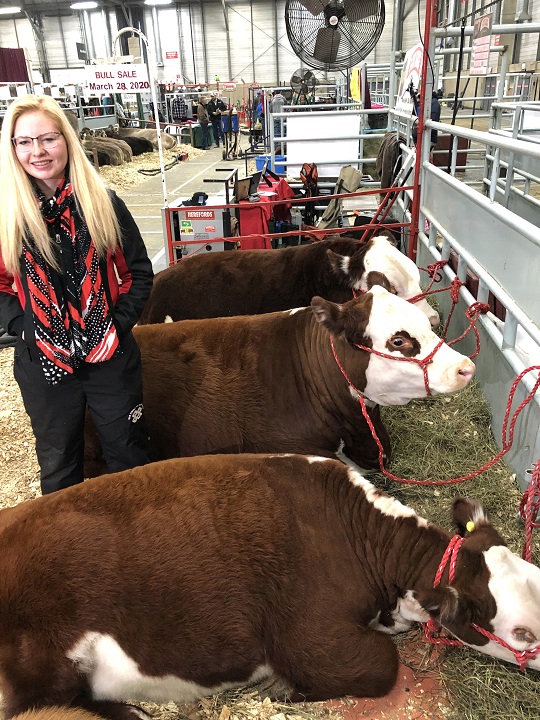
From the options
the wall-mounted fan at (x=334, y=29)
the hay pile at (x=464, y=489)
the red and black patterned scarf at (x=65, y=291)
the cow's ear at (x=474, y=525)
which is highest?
the wall-mounted fan at (x=334, y=29)

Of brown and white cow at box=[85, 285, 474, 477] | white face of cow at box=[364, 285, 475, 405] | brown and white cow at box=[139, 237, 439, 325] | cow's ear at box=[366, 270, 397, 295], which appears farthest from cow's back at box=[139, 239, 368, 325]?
white face of cow at box=[364, 285, 475, 405]

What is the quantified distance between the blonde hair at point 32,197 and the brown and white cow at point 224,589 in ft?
3.14

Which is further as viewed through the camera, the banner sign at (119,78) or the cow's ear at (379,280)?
the banner sign at (119,78)

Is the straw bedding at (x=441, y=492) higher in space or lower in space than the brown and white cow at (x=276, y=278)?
lower

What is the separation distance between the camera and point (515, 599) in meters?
1.86

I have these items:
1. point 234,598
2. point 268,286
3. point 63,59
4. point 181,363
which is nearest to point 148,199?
point 268,286

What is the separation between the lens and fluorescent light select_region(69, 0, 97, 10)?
32.8 meters

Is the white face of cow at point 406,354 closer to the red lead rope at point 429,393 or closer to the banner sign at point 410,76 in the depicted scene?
the red lead rope at point 429,393

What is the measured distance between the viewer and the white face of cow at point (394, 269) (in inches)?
157

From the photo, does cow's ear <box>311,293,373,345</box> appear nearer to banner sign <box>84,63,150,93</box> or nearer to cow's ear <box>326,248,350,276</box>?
cow's ear <box>326,248,350,276</box>

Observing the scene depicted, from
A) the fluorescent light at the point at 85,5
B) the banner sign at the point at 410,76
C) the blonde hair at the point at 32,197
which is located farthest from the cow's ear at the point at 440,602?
the fluorescent light at the point at 85,5

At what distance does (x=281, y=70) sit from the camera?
34438mm

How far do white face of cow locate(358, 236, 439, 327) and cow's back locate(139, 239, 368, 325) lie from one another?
0.26 metres

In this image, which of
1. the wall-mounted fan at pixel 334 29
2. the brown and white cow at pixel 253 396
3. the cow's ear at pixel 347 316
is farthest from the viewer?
the wall-mounted fan at pixel 334 29
